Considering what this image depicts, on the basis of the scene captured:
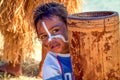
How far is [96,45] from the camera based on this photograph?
3.53ft

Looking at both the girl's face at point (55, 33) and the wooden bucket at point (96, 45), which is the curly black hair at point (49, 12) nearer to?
the girl's face at point (55, 33)

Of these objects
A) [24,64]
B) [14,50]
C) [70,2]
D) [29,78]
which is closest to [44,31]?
[70,2]

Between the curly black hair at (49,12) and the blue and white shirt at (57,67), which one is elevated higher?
the curly black hair at (49,12)

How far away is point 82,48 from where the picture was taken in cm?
109

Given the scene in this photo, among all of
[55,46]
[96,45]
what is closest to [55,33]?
[55,46]

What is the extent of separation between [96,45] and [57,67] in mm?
354

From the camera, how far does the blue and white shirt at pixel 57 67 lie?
4.51 feet

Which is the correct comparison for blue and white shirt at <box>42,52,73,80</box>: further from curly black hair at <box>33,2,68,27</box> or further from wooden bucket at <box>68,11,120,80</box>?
wooden bucket at <box>68,11,120,80</box>

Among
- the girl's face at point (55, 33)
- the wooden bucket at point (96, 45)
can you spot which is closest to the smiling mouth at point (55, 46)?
the girl's face at point (55, 33)

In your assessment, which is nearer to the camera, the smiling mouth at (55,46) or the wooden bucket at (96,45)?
the wooden bucket at (96,45)

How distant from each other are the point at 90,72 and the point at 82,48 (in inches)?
2.9

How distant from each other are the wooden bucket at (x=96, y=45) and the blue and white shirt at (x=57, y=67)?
26 cm

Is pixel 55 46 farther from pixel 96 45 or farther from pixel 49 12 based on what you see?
pixel 96 45

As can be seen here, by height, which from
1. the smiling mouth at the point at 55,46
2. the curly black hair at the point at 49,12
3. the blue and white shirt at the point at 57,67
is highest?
the curly black hair at the point at 49,12
